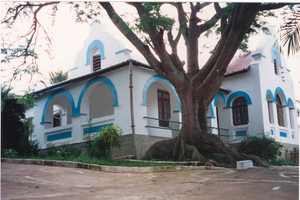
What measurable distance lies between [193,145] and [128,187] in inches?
164

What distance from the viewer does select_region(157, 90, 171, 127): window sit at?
45.3 feet

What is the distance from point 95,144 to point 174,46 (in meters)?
4.22

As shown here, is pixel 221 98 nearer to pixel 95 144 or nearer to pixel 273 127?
pixel 273 127

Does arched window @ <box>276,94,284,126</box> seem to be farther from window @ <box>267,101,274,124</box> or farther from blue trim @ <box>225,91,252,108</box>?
blue trim @ <box>225,91,252,108</box>

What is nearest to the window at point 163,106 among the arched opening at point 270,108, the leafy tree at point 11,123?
the arched opening at point 270,108

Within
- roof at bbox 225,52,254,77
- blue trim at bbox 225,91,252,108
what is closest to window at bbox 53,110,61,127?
blue trim at bbox 225,91,252,108

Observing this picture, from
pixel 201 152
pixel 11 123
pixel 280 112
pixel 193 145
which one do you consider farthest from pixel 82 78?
pixel 280 112

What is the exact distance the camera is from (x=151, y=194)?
15.1 ft

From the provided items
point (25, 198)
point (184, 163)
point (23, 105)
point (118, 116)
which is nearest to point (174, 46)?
point (118, 116)

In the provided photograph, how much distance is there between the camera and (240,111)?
631 inches

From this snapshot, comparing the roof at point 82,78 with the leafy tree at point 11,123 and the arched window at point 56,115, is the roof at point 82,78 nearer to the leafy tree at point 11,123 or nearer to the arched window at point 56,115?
the leafy tree at point 11,123

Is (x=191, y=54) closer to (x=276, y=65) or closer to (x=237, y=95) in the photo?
(x=237, y=95)

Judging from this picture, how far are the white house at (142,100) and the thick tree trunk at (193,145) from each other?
151 cm

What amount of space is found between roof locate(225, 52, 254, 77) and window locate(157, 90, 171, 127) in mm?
3915
